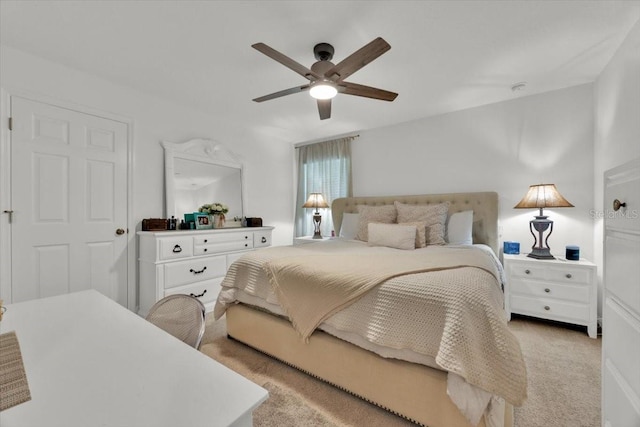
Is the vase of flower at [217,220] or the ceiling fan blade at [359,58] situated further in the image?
the vase of flower at [217,220]

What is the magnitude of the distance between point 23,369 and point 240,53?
228 cm

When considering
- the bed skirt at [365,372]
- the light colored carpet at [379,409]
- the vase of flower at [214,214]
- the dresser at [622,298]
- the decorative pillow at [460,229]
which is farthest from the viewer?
the vase of flower at [214,214]

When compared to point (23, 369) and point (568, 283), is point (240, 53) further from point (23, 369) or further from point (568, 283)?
point (568, 283)

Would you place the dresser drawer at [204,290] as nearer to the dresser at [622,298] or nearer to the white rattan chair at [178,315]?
the white rattan chair at [178,315]

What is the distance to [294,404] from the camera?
1.57m

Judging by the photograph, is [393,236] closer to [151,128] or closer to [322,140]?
[322,140]

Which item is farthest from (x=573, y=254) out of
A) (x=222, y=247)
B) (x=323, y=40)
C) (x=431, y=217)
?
(x=222, y=247)

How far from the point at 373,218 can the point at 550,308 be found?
188 centimetres

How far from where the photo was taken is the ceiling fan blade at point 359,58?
1.64m

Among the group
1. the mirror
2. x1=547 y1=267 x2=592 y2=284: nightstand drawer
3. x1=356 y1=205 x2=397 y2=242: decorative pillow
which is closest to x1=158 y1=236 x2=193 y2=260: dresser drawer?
the mirror

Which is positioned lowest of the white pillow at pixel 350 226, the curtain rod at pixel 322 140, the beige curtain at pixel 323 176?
the white pillow at pixel 350 226

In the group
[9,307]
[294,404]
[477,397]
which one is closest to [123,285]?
[9,307]

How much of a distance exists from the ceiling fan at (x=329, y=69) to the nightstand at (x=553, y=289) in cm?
212

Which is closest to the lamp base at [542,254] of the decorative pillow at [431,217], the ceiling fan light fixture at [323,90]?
the decorative pillow at [431,217]
